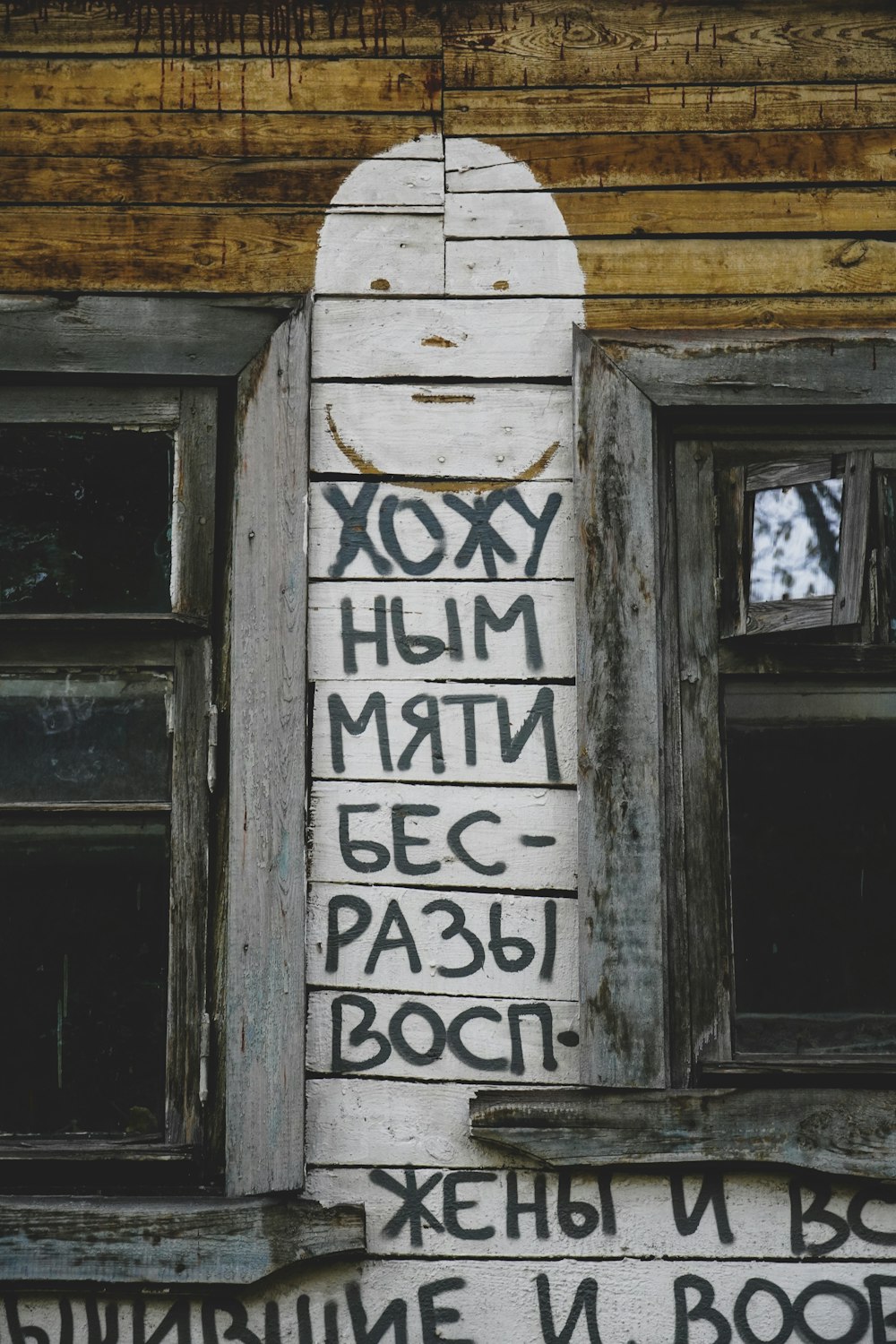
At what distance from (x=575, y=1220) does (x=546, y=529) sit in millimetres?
1485

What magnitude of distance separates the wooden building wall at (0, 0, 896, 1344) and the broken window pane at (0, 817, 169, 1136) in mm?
367

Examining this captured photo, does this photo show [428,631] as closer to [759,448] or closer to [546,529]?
[546,529]

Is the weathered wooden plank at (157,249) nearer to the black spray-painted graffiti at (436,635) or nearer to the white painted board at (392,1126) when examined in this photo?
the black spray-painted graffiti at (436,635)

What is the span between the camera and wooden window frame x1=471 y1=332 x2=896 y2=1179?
2.69 m

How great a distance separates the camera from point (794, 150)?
3.14 metres

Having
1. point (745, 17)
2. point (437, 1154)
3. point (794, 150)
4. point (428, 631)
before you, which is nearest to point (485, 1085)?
point (437, 1154)

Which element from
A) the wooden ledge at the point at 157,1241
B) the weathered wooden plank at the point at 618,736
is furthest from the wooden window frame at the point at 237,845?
the weathered wooden plank at the point at 618,736

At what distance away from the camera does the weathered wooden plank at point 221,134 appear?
3.12 m

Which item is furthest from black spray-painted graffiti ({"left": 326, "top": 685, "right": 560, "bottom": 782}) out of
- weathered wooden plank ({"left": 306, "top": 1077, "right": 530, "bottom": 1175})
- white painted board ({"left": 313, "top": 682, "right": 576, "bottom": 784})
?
weathered wooden plank ({"left": 306, "top": 1077, "right": 530, "bottom": 1175})

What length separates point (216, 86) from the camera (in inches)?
124

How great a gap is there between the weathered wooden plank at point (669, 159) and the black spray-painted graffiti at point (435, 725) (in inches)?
47.7

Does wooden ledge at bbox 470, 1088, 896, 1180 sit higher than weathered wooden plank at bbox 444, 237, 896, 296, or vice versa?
weathered wooden plank at bbox 444, 237, 896, 296

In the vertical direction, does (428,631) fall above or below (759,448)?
below

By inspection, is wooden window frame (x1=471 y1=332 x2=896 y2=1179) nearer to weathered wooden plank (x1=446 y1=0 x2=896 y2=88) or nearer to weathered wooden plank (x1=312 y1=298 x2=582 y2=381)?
weathered wooden plank (x1=312 y1=298 x2=582 y2=381)
